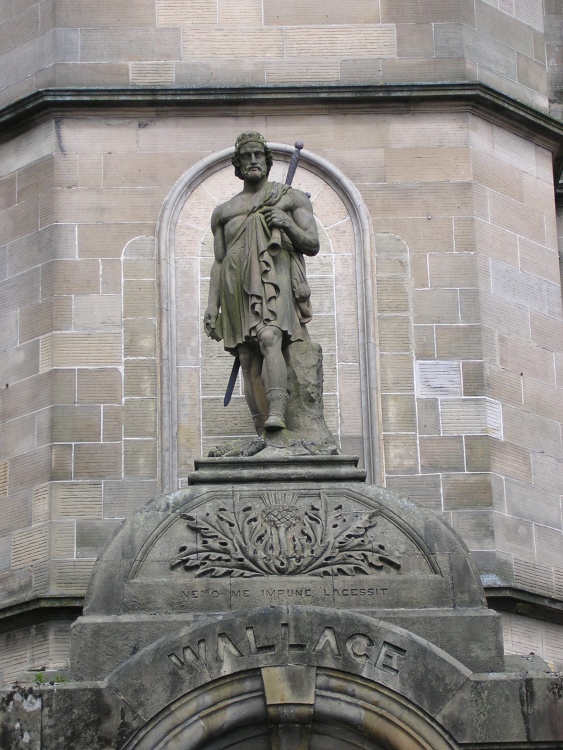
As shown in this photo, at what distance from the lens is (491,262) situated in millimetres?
22188

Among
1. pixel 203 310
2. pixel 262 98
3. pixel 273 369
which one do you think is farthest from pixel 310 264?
pixel 273 369

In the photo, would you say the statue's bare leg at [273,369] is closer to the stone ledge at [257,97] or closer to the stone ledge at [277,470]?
the stone ledge at [277,470]

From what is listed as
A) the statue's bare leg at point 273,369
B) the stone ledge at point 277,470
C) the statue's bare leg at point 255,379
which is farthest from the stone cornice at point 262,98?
the stone ledge at point 277,470

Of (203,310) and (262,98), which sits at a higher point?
(262,98)

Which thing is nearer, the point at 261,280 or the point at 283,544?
the point at 283,544

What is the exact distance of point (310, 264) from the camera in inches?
874

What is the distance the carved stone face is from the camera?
59.5ft

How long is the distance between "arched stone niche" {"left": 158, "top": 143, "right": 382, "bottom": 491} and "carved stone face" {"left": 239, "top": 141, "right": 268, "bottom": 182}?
12.4 feet

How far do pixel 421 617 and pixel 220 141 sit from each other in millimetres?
8198

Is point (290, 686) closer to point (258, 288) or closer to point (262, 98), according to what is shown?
point (258, 288)

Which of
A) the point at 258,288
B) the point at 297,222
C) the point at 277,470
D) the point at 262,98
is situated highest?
the point at 262,98

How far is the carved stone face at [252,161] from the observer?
1814cm

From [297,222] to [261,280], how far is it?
0.77 meters

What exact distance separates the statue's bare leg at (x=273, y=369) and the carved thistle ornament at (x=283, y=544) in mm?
1379
